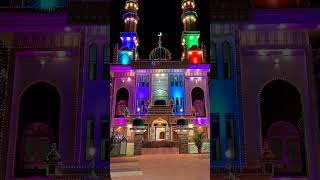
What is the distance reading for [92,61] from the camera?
2936 millimetres

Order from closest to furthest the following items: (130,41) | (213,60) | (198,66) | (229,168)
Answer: (229,168) → (213,60) → (130,41) → (198,66)

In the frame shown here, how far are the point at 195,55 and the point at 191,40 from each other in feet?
2.34

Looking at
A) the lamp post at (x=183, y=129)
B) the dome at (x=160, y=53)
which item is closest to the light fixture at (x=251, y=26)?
the lamp post at (x=183, y=129)

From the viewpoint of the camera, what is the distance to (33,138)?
2.86 meters

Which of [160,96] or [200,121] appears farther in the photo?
[160,96]

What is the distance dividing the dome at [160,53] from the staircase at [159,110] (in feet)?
5.42

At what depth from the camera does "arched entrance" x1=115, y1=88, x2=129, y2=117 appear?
9.53 m

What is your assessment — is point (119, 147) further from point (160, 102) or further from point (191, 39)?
point (160, 102)

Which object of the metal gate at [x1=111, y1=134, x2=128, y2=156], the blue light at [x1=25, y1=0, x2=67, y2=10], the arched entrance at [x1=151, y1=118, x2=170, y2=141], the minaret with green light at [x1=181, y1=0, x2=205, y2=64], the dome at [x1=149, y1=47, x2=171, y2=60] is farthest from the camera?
the dome at [x1=149, y1=47, x2=171, y2=60]

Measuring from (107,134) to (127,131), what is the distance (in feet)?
20.1

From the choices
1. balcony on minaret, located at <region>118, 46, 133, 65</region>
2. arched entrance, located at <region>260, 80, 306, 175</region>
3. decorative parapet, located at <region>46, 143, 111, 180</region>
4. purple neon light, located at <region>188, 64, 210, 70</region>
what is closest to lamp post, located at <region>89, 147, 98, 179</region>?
decorative parapet, located at <region>46, 143, 111, 180</region>

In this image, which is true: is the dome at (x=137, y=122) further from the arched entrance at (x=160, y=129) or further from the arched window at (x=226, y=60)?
the arched window at (x=226, y=60)

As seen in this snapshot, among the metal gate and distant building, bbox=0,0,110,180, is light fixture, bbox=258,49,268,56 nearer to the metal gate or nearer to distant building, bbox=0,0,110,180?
distant building, bbox=0,0,110,180

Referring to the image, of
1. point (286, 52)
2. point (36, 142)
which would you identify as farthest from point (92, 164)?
point (286, 52)
